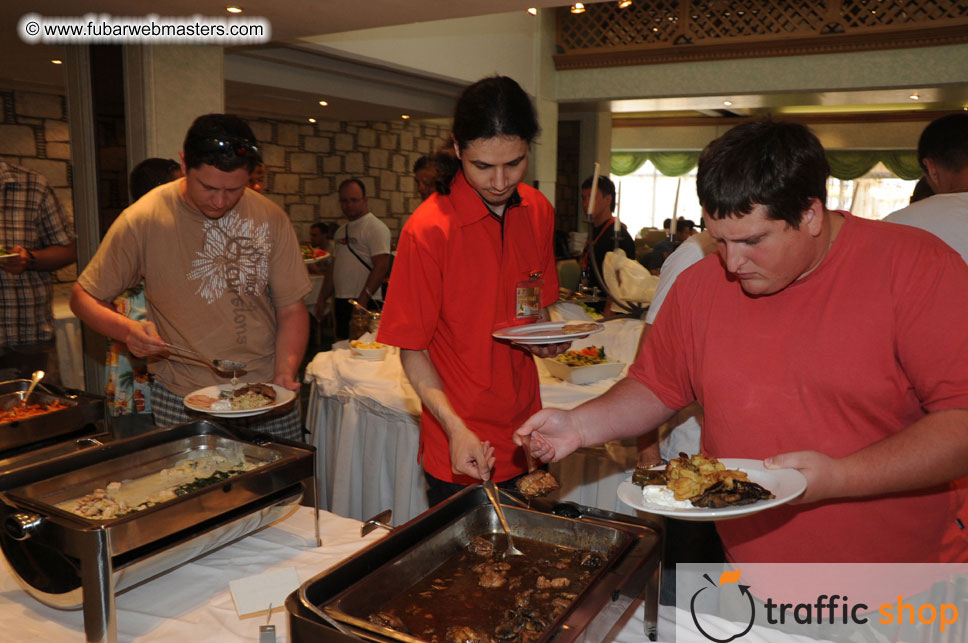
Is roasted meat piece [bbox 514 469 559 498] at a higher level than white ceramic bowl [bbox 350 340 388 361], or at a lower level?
higher

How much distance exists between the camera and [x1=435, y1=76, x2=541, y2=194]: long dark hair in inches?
57.8

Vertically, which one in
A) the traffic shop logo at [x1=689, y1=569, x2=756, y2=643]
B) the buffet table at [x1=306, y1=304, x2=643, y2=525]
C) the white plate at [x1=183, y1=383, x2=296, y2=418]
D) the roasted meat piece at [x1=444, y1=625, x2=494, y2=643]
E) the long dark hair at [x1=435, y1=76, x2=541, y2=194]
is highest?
the long dark hair at [x1=435, y1=76, x2=541, y2=194]

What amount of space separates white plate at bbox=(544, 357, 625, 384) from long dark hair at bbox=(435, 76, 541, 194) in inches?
48.3

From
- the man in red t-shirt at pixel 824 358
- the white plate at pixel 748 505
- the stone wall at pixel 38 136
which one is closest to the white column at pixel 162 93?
the stone wall at pixel 38 136

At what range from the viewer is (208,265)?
194 centimetres

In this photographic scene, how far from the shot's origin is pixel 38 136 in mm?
5625

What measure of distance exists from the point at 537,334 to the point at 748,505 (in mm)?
707

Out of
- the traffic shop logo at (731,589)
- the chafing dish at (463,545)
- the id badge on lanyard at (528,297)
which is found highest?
the id badge on lanyard at (528,297)

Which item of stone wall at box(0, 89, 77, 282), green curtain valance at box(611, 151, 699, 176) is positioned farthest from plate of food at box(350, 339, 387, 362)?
green curtain valance at box(611, 151, 699, 176)

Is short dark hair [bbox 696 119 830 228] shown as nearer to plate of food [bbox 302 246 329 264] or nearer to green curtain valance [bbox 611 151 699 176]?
plate of food [bbox 302 246 329 264]

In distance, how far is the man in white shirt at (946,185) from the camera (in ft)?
6.63

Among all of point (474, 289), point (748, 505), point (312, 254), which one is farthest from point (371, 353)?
point (312, 254)

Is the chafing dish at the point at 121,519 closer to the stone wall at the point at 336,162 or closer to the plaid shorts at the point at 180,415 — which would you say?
the plaid shorts at the point at 180,415

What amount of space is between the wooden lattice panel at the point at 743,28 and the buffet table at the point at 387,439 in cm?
404
